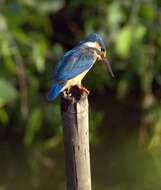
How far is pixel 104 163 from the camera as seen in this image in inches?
169

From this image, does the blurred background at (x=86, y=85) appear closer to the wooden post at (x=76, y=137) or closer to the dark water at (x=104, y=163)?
the dark water at (x=104, y=163)

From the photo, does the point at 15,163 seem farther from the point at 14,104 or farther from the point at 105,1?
the point at 105,1

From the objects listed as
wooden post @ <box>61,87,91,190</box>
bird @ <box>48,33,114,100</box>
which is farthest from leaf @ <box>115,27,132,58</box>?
wooden post @ <box>61,87,91,190</box>

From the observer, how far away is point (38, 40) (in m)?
4.09

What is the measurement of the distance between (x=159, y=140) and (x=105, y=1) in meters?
1.66

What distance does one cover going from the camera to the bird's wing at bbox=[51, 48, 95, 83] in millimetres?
1788

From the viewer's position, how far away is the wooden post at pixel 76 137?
1.66m

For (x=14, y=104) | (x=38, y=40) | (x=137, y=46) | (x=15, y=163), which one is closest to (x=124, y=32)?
(x=137, y=46)

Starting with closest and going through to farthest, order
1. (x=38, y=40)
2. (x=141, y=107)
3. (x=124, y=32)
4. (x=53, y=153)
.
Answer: (x=124, y=32) → (x=38, y=40) → (x=53, y=153) → (x=141, y=107)

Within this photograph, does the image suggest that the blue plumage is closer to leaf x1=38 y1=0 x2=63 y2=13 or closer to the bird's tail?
the bird's tail

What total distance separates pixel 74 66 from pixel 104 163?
2639mm

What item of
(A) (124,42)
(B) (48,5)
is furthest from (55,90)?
(B) (48,5)

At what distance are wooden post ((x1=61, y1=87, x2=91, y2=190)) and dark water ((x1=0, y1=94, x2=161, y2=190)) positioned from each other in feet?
7.42

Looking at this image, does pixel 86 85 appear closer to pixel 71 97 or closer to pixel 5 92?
pixel 5 92
